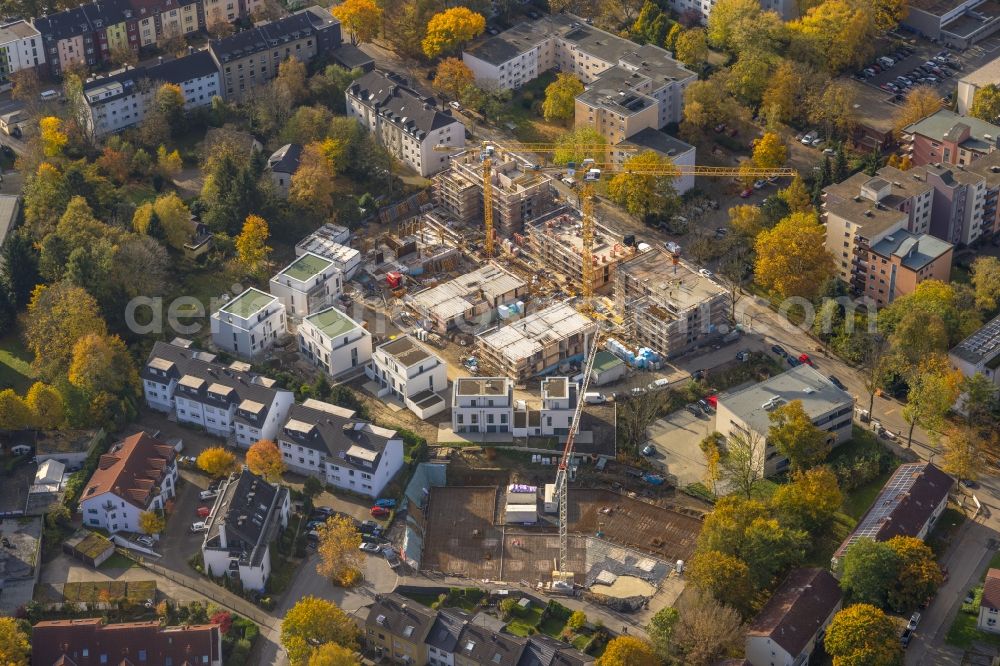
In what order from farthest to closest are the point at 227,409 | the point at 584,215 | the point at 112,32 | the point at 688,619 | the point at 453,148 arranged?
the point at 112,32
the point at 453,148
the point at 584,215
the point at 227,409
the point at 688,619

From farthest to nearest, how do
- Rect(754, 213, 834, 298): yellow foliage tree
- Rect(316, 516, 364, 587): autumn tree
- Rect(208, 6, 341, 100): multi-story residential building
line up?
Rect(208, 6, 341, 100): multi-story residential building, Rect(754, 213, 834, 298): yellow foliage tree, Rect(316, 516, 364, 587): autumn tree

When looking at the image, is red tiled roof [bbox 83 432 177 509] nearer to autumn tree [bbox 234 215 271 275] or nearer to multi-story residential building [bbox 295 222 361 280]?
autumn tree [bbox 234 215 271 275]

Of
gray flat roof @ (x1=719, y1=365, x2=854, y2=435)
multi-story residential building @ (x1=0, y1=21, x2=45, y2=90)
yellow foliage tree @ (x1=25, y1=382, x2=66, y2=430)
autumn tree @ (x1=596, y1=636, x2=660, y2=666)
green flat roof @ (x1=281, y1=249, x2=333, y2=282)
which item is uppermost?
multi-story residential building @ (x1=0, y1=21, x2=45, y2=90)

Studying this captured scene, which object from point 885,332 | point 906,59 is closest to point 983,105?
point 906,59

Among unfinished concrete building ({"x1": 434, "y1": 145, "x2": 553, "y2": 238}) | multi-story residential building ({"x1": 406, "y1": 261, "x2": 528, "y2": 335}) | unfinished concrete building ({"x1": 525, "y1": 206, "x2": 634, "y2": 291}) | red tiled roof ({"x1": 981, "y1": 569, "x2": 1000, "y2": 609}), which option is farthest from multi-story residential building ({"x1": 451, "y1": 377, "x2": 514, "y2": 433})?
red tiled roof ({"x1": 981, "y1": 569, "x2": 1000, "y2": 609})

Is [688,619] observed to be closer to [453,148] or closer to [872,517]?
[872,517]

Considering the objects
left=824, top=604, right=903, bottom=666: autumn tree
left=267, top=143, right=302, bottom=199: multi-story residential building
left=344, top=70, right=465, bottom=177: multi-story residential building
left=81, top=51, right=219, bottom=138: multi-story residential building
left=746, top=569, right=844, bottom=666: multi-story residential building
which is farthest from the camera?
left=81, top=51, right=219, bottom=138: multi-story residential building

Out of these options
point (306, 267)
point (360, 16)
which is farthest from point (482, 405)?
point (360, 16)
